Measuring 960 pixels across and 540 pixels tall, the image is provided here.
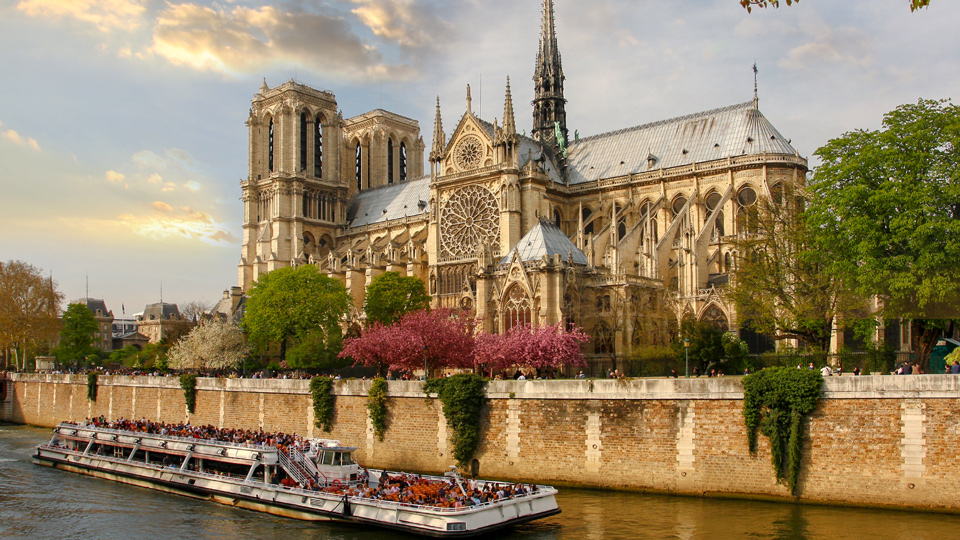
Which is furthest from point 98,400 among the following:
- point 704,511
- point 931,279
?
point 931,279

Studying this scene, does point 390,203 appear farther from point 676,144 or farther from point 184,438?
point 184,438

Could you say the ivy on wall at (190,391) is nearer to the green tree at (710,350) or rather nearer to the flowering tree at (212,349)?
the flowering tree at (212,349)

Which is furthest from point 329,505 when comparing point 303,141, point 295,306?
point 303,141

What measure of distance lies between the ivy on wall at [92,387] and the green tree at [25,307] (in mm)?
17123

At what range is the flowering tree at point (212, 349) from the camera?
62.8m

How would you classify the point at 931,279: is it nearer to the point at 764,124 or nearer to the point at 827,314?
the point at 827,314

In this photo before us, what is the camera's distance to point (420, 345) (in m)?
43.2

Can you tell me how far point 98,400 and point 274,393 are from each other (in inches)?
835

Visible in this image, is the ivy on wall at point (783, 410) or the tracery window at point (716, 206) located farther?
the tracery window at point (716, 206)

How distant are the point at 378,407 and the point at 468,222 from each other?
30124mm

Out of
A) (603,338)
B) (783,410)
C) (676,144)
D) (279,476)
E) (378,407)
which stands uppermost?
(676,144)

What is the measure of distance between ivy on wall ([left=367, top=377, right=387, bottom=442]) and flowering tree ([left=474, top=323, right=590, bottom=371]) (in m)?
7.57

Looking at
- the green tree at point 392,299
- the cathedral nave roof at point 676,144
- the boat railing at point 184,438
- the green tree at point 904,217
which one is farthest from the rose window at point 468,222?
A: the green tree at point 904,217

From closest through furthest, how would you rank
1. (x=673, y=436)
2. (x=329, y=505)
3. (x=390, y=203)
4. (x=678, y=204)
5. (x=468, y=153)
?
(x=329, y=505)
(x=673, y=436)
(x=678, y=204)
(x=468, y=153)
(x=390, y=203)
